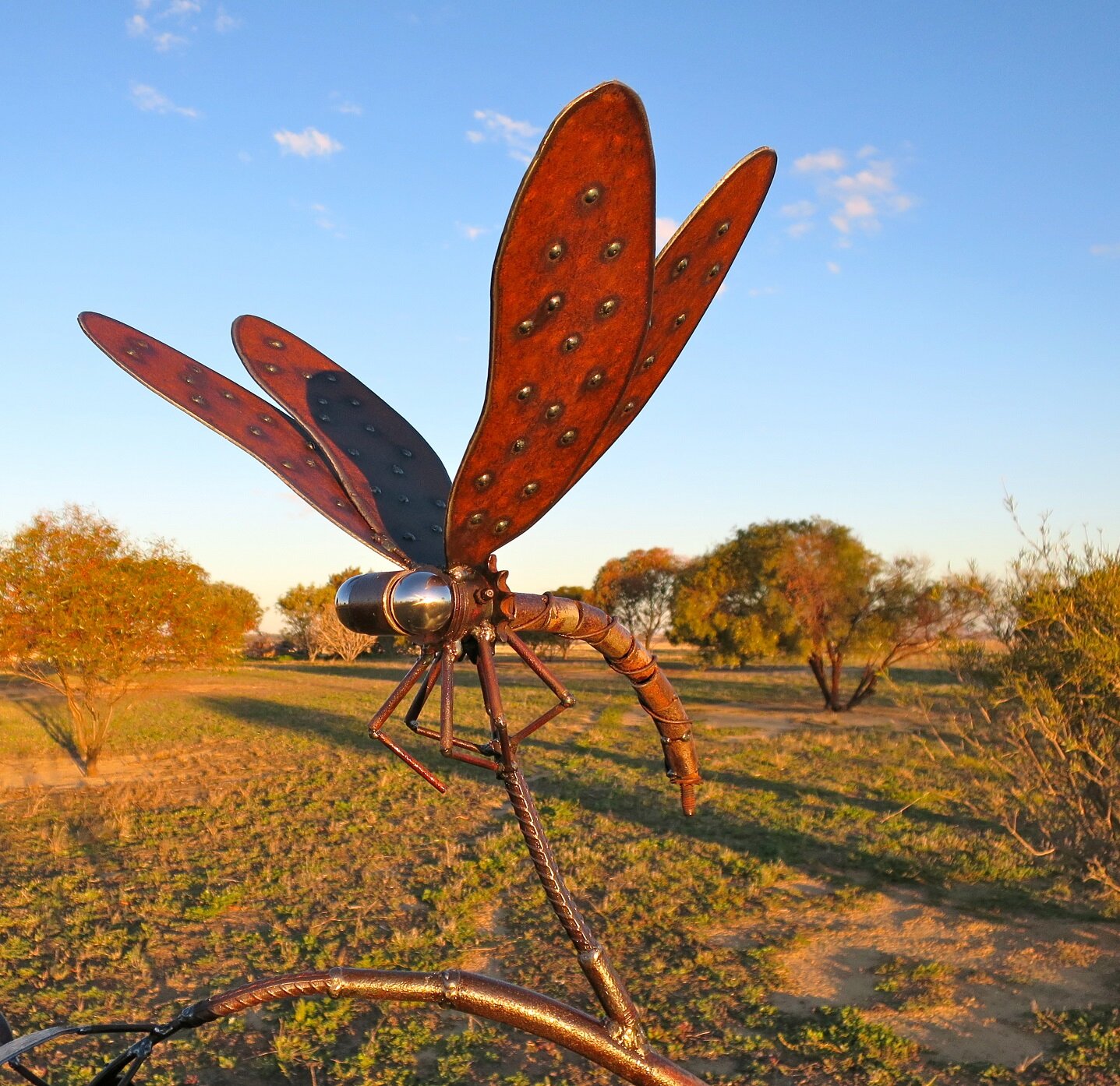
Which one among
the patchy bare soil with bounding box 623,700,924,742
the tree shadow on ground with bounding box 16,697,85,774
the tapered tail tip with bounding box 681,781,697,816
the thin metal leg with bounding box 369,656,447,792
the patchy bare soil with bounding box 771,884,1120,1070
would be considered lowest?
the patchy bare soil with bounding box 771,884,1120,1070

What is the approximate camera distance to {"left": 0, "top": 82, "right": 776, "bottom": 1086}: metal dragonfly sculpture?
62.9 inches

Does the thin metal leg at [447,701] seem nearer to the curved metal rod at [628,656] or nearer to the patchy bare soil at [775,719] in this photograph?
the curved metal rod at [628,656]

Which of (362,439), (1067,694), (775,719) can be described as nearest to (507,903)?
(1067,694)

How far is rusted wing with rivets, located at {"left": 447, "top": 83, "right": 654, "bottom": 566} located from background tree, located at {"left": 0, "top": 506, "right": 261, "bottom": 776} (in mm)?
16646

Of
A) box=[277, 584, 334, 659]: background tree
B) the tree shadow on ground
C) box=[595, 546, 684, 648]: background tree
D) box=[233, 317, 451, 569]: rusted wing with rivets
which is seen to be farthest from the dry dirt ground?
box=[277, 584, 334, 659]: background tree

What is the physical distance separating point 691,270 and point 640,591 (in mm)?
43963

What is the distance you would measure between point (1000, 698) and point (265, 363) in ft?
32.1

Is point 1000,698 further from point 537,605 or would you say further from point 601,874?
point 537,605

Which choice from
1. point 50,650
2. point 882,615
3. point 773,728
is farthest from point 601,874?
point 882,615

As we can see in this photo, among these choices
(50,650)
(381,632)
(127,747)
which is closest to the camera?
(381,632)

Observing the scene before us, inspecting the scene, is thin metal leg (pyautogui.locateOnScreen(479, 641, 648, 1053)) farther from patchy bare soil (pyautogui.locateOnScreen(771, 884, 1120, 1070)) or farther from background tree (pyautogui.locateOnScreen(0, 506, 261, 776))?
background tree (pyautogui.locateOnScreen(0, 506, 261, 776))

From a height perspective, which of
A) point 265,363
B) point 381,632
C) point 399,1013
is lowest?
point 399,1013

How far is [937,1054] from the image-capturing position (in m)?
6.25

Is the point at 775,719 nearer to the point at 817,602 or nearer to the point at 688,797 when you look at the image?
the point at 817,602
